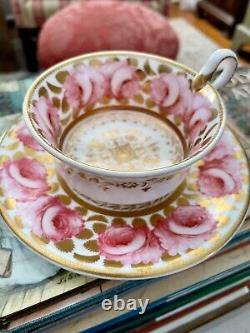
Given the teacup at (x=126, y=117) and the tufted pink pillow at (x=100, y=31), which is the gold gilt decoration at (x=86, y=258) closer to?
the teacup at (x=126, y=117)

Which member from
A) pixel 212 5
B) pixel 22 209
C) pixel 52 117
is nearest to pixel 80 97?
pixel 52 117

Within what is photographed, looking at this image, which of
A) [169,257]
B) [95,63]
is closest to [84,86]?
[95,63]

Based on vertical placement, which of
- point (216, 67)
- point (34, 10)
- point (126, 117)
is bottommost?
point (34, 10)

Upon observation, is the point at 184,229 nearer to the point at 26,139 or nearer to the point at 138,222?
the point at 138,222

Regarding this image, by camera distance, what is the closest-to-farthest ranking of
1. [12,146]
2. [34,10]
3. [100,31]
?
[12,146], [100,31], [34,10]

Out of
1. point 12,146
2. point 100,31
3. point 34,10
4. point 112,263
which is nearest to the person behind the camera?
point 112,263
